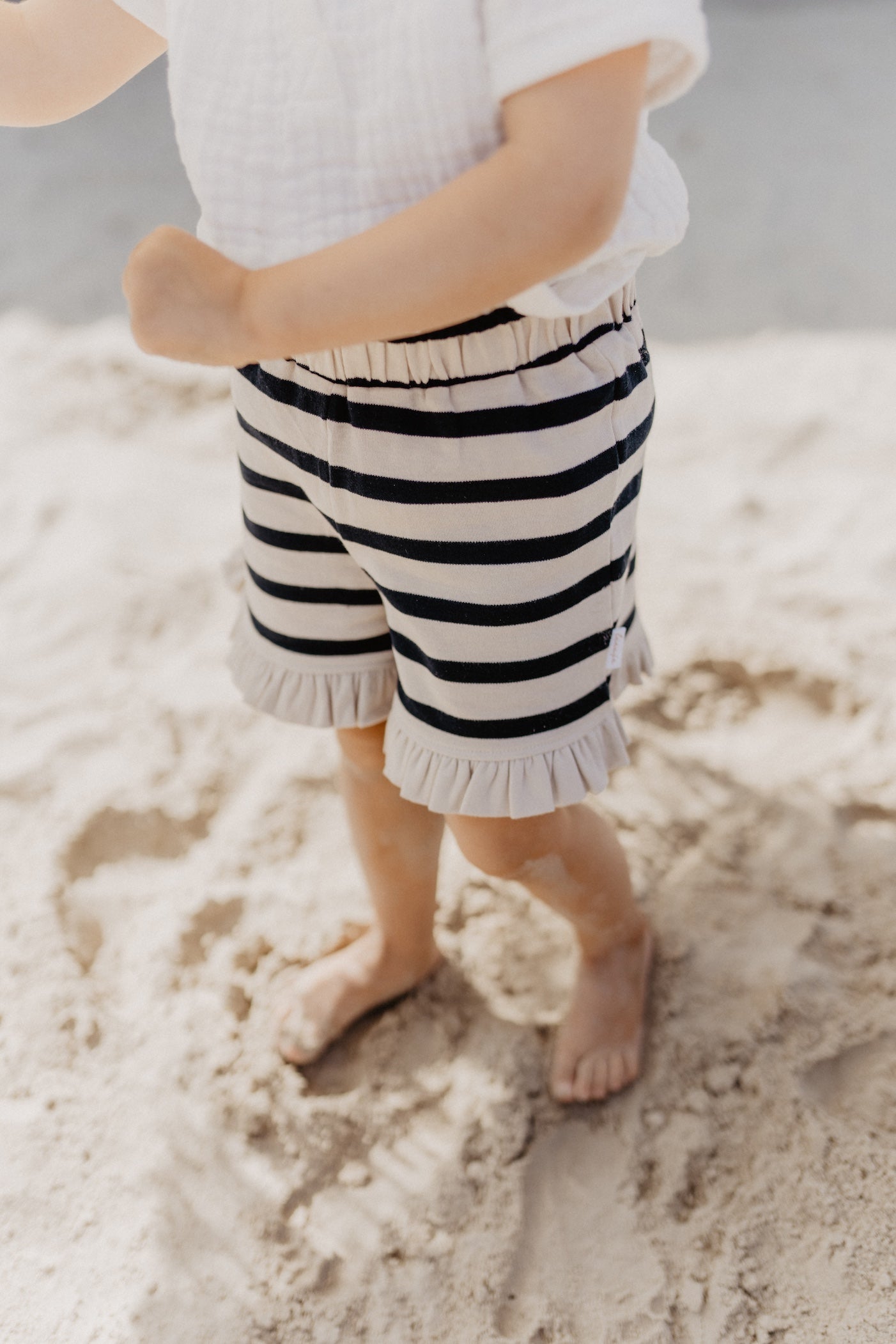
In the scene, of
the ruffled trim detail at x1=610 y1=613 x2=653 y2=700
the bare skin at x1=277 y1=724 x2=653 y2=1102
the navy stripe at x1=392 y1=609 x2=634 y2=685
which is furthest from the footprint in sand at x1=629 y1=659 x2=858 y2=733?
the navy stripe at x1=392 y1=609 x2=634 y2=685

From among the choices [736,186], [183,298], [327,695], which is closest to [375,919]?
[327,695]

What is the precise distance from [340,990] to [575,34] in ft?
3.25

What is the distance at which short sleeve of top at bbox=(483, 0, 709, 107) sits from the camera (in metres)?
0.58

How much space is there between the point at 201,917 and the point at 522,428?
0.82 m

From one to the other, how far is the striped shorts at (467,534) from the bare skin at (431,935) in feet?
0.44

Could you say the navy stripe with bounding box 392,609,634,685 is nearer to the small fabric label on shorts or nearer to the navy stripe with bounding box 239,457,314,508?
the small fabric label on shorts

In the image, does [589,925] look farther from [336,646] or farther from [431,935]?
[336,646]

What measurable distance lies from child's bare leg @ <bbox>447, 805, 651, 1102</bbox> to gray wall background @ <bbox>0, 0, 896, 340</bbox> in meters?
1.47

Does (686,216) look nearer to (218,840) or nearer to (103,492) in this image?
(218,840)

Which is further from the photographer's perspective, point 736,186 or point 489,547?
point 736,186

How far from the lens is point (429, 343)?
749mm

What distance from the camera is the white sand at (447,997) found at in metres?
1.05

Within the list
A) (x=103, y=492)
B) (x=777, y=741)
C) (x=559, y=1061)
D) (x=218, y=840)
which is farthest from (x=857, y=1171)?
(x=103, y=492)

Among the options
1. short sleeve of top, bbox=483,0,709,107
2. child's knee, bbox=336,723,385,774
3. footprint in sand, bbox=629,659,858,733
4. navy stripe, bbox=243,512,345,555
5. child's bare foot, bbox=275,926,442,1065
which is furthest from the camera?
footprint in sand, bbox=629,659,858,733
